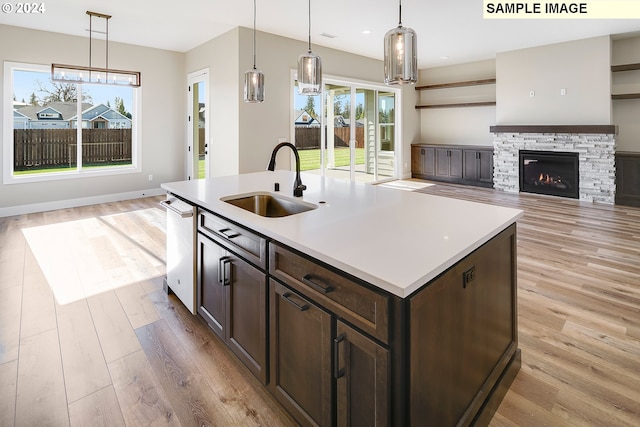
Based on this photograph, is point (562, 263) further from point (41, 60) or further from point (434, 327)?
point (41, 60)

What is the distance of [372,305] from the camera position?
110cm

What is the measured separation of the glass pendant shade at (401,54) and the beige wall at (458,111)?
23.5 feet

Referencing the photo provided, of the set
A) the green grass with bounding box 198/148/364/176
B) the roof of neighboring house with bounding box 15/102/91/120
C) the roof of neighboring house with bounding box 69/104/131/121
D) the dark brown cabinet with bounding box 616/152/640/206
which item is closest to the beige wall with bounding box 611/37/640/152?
the dark brown cabinet with bounding box 616/152/640/206

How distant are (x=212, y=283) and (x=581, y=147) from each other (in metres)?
7.02

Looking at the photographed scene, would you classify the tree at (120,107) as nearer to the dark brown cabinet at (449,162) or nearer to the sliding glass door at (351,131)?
the sliding glass door at (351,131)

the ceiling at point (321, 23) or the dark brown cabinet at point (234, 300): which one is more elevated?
the ceiling at point (321, 23)

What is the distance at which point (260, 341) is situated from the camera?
168 cm

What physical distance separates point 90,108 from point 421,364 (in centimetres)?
734

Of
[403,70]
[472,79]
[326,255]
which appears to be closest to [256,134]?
[403,70]

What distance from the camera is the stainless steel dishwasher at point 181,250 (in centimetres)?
234

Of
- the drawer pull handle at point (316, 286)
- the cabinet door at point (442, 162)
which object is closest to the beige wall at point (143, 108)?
the cabinet door at point (442, 162)

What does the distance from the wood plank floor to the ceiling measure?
10.3 ft

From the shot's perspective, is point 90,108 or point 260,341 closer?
point 260,341

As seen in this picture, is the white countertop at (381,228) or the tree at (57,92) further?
the tree at (57,92)
